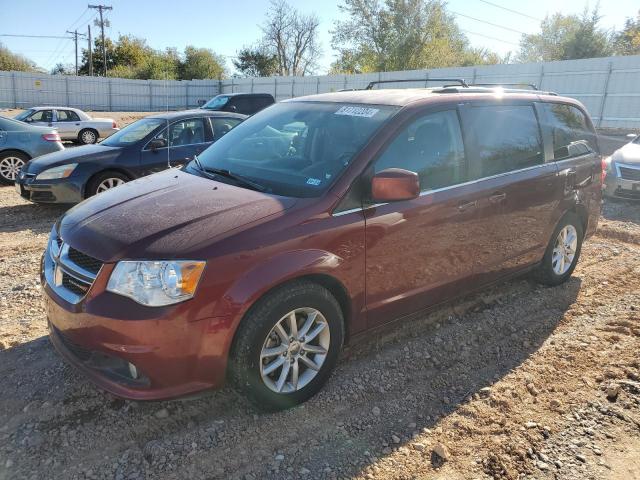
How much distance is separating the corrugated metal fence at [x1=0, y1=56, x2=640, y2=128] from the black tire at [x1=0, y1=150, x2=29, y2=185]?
13.1 m

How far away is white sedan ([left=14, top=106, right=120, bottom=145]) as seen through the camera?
17.0m

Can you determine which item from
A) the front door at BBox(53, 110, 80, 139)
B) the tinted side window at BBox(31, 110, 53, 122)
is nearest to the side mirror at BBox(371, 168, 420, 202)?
the front door at BBox(53, 110, 80, 139)

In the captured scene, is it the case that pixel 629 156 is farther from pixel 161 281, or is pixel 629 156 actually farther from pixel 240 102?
pixel 240 102

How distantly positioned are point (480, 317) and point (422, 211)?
4.71ft

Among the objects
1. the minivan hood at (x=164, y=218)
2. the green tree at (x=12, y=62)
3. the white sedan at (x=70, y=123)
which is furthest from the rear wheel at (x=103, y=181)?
the green tree at (x=12, y=62)

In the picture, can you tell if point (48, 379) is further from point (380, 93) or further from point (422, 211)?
point (380, 93)

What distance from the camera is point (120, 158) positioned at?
7562mm

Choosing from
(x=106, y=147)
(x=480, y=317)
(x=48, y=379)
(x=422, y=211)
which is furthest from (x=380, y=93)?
(x=106, y=147)

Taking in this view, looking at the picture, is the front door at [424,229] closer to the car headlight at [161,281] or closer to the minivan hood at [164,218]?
the minivan hood at [164,218]

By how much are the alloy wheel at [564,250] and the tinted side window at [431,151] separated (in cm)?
180

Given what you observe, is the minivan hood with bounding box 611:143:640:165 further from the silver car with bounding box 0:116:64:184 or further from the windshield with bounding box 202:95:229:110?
the windshield with bounding box 202:95:229:110

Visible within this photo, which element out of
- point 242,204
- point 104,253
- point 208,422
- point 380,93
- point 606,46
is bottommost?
point 208,422

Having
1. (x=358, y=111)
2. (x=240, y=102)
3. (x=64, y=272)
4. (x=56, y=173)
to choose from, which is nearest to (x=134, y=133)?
(x=56, y=173)

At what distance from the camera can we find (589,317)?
14.3 ft
